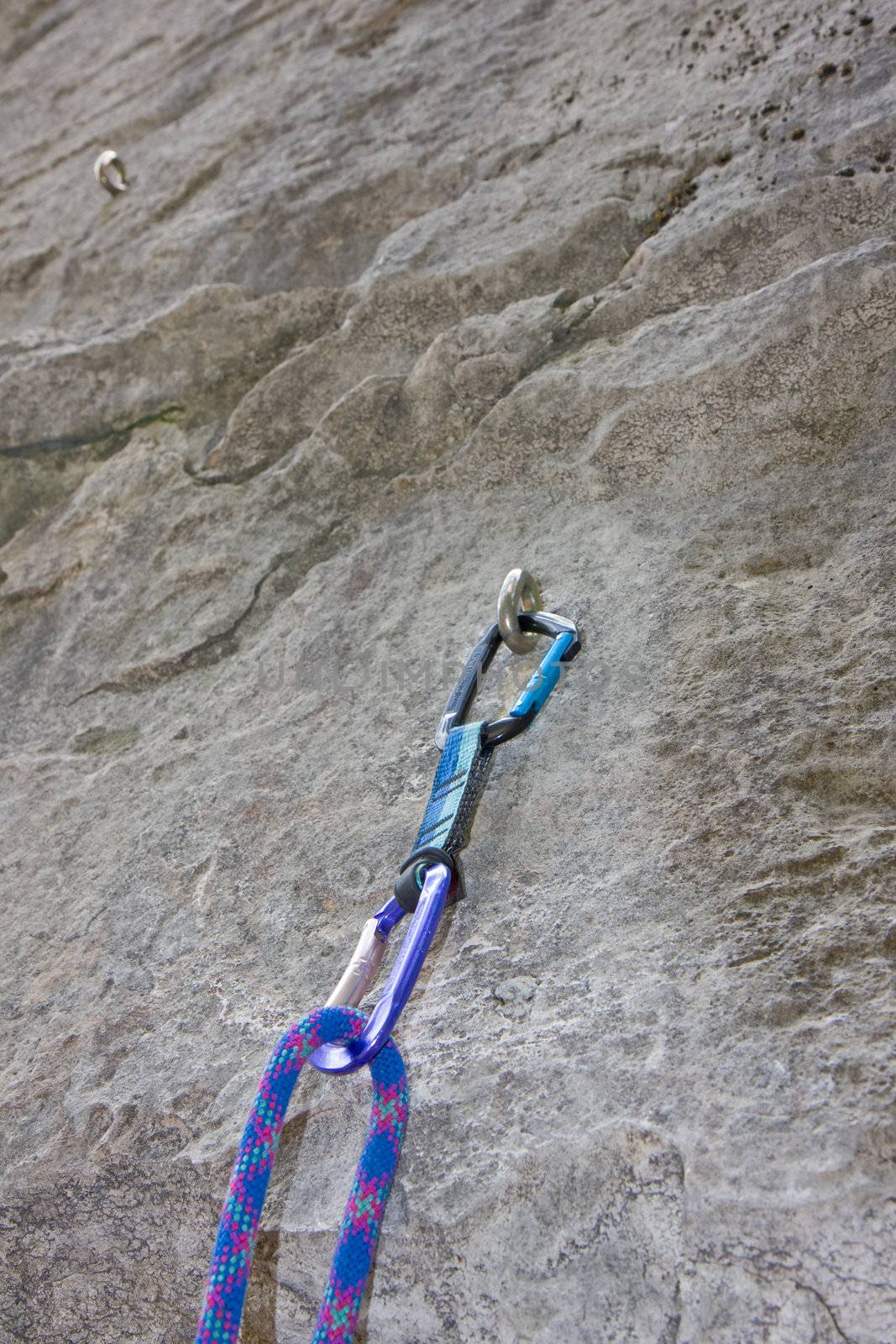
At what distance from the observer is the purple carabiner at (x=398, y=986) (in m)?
0.81

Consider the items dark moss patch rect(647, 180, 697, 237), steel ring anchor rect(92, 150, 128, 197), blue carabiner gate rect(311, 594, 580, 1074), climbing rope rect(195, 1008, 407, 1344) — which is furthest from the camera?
steel ring anchor rect(92, 150, 128, 197)

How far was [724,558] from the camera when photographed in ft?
3.60

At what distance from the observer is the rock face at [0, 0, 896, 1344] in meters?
0.74

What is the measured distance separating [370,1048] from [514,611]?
18.8 inches

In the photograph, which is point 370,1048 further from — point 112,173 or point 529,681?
point 112,173

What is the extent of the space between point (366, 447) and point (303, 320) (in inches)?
15.6

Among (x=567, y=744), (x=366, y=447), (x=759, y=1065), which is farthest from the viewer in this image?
(x=366, y=447)

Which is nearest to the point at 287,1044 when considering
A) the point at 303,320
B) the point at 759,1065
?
the point at 759,1065

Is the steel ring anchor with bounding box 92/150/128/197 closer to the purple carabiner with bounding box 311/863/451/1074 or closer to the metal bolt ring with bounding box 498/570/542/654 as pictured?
the metal bolt ring with bounding box 498/570/542/654

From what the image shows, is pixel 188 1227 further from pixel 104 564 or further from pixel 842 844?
pixel 104 564

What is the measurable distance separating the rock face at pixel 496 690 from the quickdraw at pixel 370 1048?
0.12 ft

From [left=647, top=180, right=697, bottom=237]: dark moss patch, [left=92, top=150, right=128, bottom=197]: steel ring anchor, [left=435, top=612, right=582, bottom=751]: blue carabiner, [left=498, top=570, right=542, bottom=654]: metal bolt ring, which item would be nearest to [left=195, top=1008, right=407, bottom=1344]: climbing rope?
[left=435, top=612, right=582, bottom=751]: blue carabiner

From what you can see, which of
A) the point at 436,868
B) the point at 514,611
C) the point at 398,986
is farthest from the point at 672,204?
the point at 398,986

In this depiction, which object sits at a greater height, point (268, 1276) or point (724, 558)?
point (724, 558)
